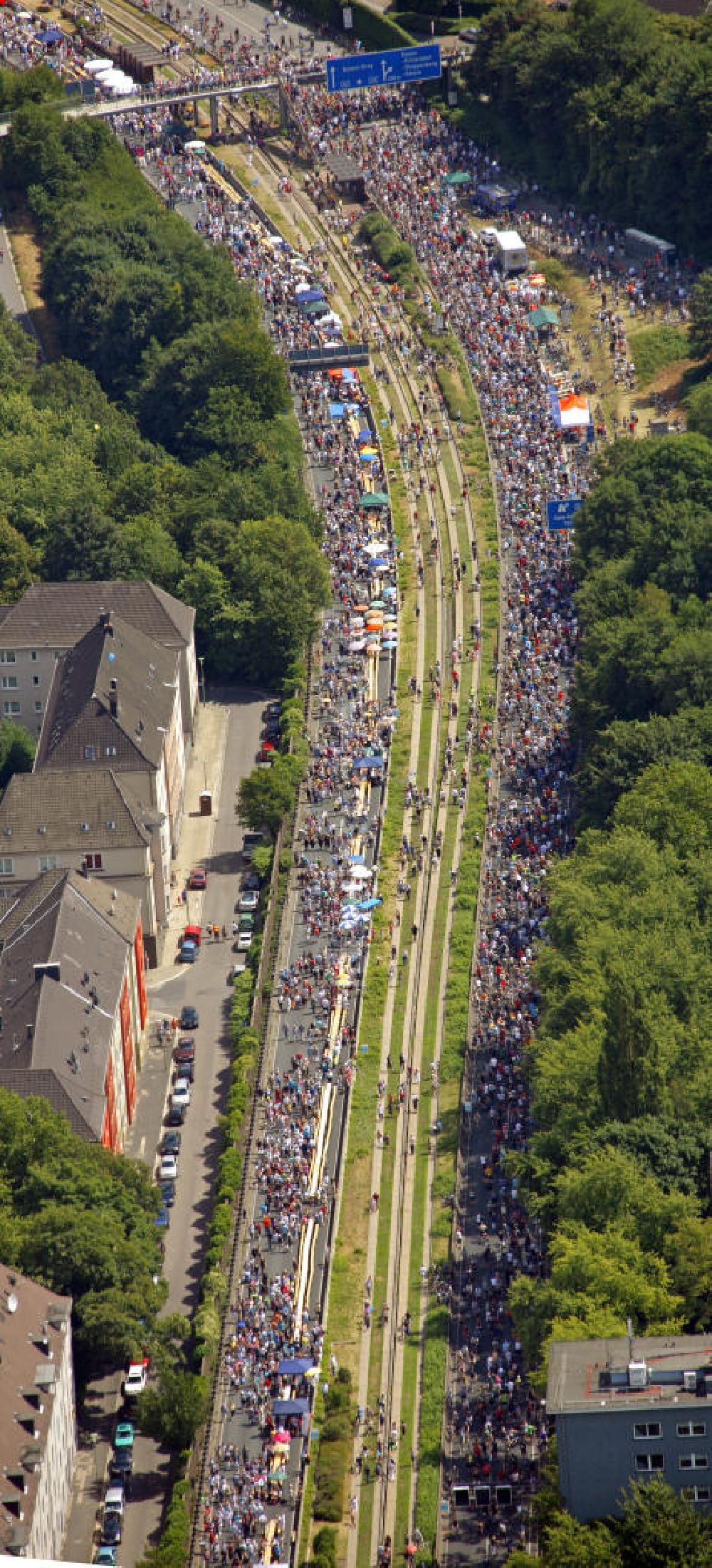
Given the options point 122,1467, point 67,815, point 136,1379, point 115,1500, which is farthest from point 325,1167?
point 67,815

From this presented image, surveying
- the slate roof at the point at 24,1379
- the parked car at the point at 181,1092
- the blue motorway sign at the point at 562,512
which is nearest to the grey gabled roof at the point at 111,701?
the parked car at the point at 181,1092

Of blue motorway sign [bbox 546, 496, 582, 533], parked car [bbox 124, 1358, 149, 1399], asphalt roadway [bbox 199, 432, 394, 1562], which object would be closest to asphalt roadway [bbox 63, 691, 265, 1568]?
parked car [bbox 124, 1358, 149, 1399]

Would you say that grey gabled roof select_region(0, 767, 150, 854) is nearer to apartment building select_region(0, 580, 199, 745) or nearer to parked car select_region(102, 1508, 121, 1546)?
apartment building select_region(0, 580, 199, 745)

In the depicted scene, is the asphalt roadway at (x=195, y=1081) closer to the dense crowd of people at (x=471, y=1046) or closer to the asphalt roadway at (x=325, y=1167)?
the asphalt roadway at (x=325, y=1167)

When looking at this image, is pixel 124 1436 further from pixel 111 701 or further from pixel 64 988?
pixel 111 701

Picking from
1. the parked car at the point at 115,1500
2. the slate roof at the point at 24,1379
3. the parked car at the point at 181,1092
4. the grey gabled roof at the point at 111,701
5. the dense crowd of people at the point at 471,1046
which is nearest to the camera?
the slate roof at the point at 24,1379

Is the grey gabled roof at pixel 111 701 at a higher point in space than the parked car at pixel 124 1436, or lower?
higher
